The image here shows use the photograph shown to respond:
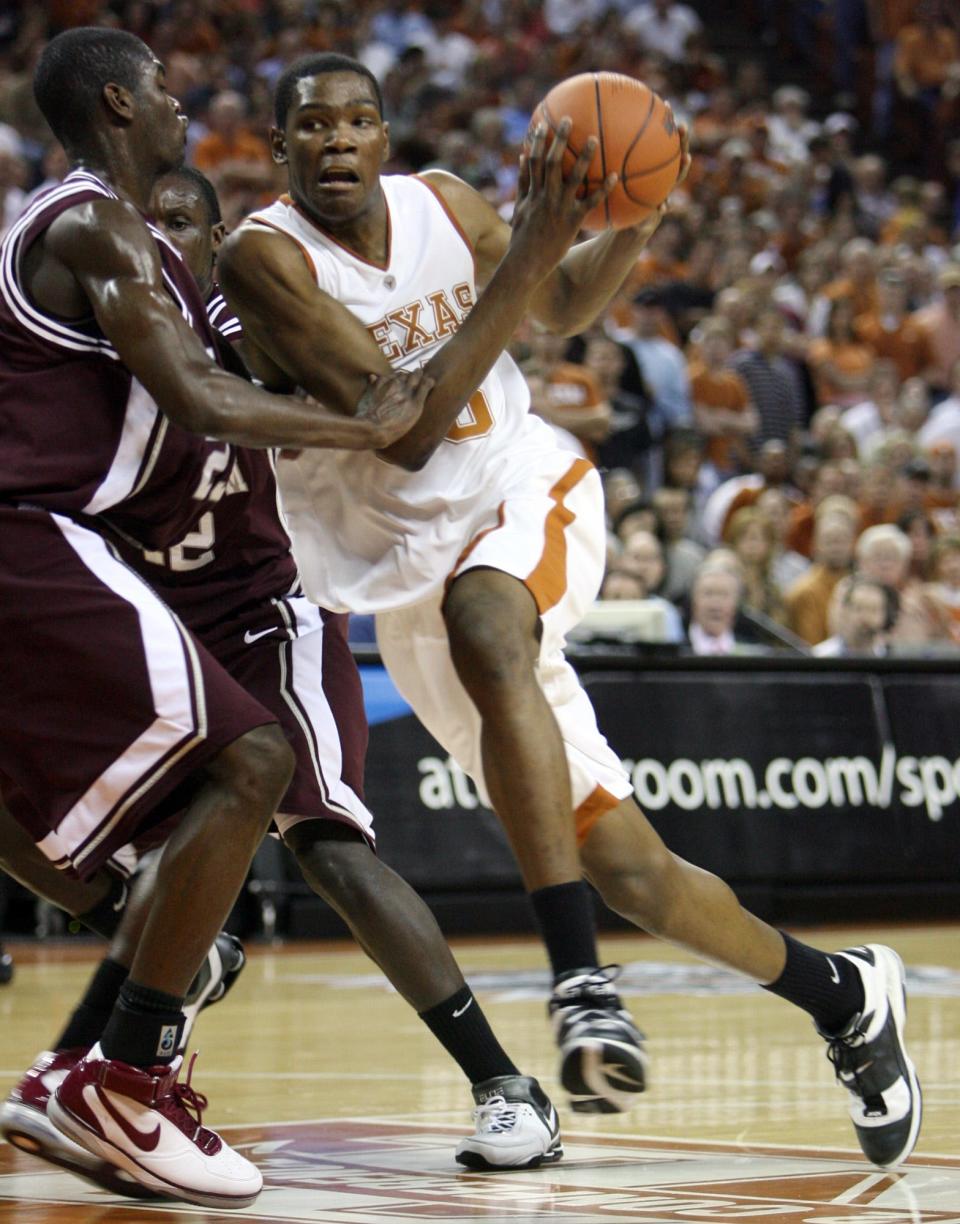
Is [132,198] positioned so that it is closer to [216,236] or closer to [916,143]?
[216,236]

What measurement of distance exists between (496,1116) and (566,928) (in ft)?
1.54

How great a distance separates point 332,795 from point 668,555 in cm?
728

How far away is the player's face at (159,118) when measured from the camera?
12.3 ft

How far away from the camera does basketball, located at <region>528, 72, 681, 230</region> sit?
3.94 metres

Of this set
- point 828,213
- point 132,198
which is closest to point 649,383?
point 828,213

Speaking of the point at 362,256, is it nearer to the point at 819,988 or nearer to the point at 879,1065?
the point at 819,988

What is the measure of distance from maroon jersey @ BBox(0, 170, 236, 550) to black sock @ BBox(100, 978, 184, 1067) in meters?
0.82

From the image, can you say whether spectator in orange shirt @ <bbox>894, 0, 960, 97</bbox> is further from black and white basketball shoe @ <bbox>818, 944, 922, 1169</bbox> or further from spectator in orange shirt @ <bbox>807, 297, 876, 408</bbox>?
black and white basketball shoe @ <bbox>818, 944, 922, 1169</bbox>

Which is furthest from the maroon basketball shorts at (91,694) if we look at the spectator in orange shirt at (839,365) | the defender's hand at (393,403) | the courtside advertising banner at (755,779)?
the spectator in orange shirt at (839,365)

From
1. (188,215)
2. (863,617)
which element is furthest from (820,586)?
(188,215)

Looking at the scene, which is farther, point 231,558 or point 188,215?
point 188,215

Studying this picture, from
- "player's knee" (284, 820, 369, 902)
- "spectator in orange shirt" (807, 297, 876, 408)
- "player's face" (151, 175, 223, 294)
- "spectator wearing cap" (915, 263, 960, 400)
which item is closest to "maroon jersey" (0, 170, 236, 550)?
"player's knee" (284, 820, 369, 902)

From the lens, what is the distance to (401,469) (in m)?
4.02

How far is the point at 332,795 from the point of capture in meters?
4.06
